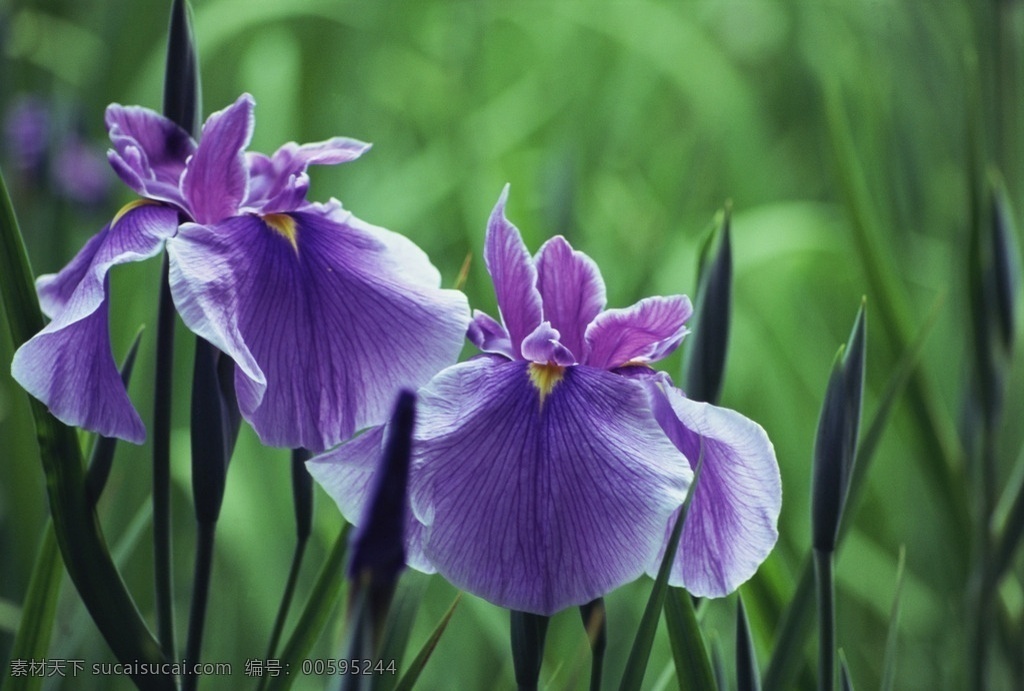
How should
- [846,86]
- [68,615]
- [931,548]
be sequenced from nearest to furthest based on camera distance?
1. [68,615]
2. [931,548]
3. [846,86]

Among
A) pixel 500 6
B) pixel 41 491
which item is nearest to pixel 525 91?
pixel 500 6

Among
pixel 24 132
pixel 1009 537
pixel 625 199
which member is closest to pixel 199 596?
pixel 1009 537

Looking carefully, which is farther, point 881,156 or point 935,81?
point 935,81

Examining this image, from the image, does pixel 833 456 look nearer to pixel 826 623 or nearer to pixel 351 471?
pixel 826 623

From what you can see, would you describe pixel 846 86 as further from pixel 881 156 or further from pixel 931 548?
pixel 931 548

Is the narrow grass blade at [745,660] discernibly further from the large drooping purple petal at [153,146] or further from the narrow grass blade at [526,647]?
the large drooping purple petal at [153,146]

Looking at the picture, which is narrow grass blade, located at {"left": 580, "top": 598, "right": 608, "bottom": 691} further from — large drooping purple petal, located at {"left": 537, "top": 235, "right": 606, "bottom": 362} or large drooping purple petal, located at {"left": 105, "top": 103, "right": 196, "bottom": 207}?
large drooping purple petal, located at {"left": 105, "top": 103, "right": 196, "bottom": 207}
